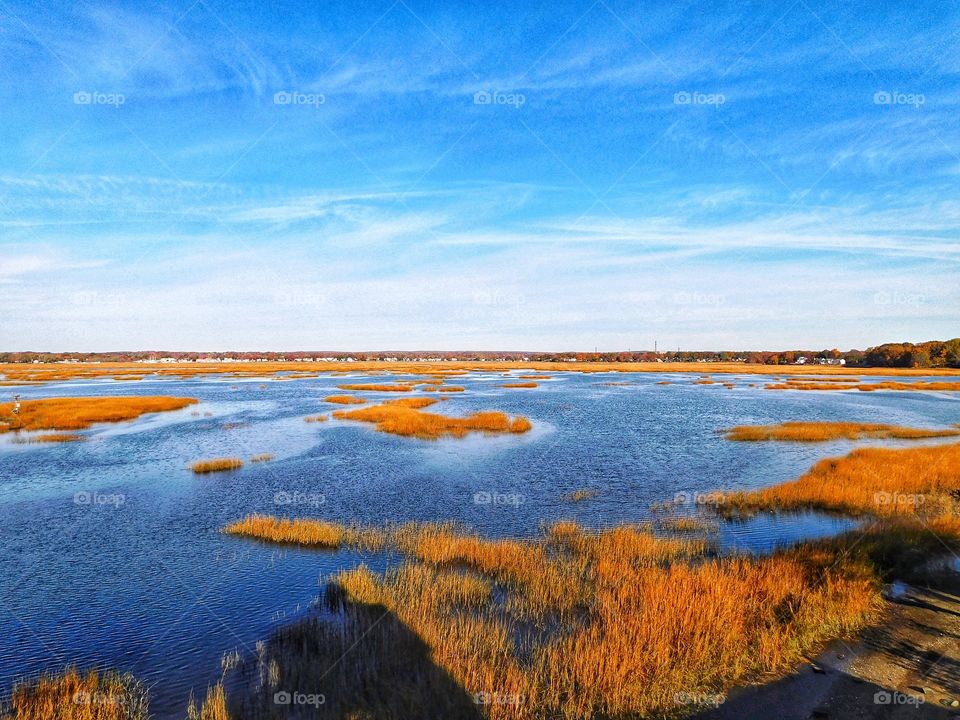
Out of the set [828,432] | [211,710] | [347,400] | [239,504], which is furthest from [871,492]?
[347,400]

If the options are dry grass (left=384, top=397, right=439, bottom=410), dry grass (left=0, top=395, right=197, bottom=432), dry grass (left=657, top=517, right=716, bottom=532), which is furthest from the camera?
dry grass (left=384, top=397, right=439, bottom=410)

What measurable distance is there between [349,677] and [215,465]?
63.8ft

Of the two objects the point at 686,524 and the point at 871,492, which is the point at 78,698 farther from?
the point at 871,492

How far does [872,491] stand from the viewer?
62.9 feet

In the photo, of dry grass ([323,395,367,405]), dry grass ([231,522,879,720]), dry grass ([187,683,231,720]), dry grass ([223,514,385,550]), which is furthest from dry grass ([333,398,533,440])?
dry grass ([187,683,231,720])

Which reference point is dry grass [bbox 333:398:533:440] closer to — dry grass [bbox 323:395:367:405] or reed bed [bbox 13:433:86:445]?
dry grass [bbox 323:395:367:405]

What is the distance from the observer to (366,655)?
8578 millimetres

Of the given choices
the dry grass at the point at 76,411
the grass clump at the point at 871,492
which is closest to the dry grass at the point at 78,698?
the grass clump at the point at 871,492

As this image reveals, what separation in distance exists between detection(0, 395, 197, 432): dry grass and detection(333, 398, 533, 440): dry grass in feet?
57.1

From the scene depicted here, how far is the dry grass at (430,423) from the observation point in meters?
34.8

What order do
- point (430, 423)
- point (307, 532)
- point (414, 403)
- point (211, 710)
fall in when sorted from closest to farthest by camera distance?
point (211, 710) < point (307, 532) < point (430, 423) < point (414, 403)

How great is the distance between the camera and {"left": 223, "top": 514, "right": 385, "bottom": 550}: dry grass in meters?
15.0

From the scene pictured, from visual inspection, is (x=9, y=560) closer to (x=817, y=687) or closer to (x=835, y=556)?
(x=817, y=687)

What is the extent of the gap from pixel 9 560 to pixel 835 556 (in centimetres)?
2031
